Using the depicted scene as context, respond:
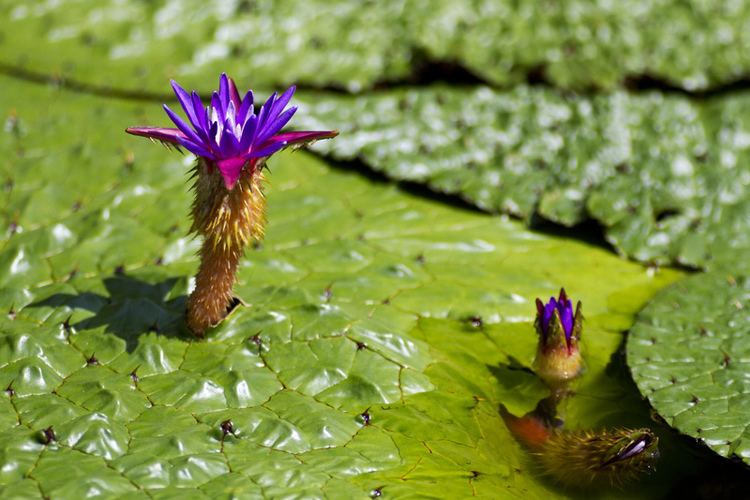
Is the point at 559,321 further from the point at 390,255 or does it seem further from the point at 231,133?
the point at 231,133

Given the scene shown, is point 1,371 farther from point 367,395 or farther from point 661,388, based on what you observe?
point 661,388

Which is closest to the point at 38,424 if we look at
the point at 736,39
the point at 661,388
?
the point at 661,388

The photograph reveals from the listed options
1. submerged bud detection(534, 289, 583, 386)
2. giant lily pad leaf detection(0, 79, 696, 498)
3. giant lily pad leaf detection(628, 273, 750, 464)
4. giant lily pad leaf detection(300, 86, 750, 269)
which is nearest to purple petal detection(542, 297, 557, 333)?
submerged bud detection(534, 289, 583, 386)

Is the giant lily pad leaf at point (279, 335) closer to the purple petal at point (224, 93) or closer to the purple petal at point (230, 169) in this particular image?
the purple petal at point (230, 169)

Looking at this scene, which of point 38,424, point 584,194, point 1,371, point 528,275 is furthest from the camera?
point 584,194

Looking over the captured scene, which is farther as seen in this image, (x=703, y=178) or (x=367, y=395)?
(x=703, y=178)

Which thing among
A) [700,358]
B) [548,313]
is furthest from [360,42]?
[700,358]
